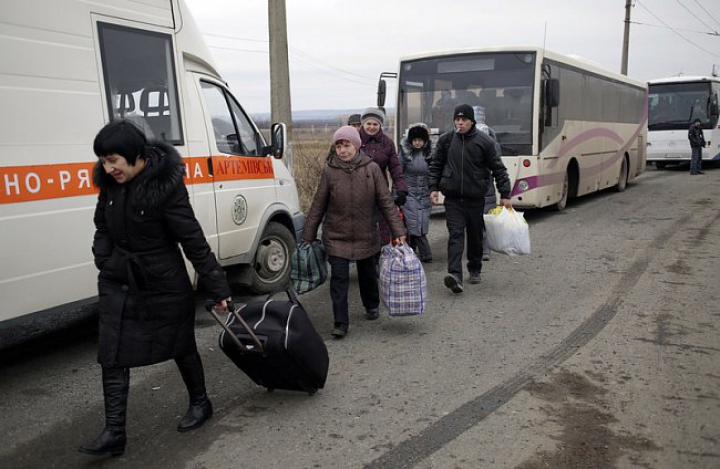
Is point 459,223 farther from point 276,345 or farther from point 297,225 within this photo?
point 276,345

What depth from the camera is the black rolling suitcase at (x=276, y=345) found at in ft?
13.2

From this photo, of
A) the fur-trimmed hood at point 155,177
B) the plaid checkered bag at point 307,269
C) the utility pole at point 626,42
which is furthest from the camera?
the utility pole at point 626,42

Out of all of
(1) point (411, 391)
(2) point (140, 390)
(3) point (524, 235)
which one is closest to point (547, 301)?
(3) point (524, 235)

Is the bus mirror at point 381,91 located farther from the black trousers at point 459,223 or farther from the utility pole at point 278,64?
the black trousers at point 459,223

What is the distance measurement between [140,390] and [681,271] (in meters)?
6.07

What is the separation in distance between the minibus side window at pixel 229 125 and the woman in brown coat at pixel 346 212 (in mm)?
1340

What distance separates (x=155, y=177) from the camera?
357 cm

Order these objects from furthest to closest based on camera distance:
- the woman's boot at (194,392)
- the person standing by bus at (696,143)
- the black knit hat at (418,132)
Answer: the person standing by bus at (696,143) → the black knit hat at (418,132) → the woman's boot at (194,392)

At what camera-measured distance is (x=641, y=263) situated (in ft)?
27.3

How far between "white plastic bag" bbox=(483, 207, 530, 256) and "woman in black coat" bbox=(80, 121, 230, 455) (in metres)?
4.10

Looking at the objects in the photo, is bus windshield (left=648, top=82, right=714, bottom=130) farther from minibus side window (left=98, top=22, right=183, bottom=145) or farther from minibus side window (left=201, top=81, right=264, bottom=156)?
minibus side window (left=98, top=22, right=183, bottom=145)

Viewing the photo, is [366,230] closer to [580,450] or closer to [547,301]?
[547,301]

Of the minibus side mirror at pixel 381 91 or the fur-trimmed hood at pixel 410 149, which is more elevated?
the minibus side mirror at pixel 381 91

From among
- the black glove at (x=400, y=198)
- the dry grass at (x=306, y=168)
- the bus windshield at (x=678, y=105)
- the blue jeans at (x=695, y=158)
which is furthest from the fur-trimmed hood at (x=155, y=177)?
the bus windshield at (x=678, y=105)
